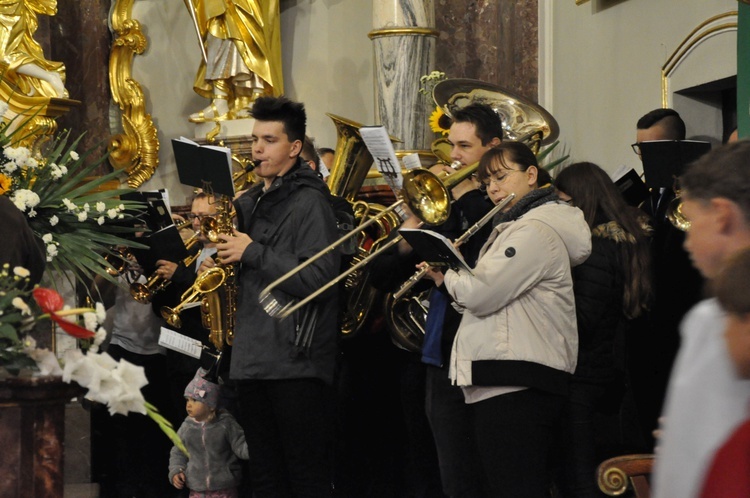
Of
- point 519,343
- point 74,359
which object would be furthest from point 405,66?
point 74,359

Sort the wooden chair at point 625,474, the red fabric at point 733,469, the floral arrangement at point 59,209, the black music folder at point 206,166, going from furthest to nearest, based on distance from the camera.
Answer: the floral arrangement at point 59,209, the black music folder at point 206,166, the wooden chair at point 625,474, the red fabric at point 733,469

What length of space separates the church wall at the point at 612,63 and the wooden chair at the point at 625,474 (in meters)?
3.47

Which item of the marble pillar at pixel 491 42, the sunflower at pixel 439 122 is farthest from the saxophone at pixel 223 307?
the marble pillar at pixel 491 42

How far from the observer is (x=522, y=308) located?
4.16m

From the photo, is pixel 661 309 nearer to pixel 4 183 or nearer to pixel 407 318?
pixel 407 318

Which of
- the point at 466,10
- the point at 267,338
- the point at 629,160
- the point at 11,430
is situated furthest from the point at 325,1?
the point at 11,430

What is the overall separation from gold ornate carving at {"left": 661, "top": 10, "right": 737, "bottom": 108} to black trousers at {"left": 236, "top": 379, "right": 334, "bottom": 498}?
2.88 m

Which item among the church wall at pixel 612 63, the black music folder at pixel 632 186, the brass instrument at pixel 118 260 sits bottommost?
the brass instrument at pixel 118 260

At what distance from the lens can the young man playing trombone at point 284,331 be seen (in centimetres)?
472

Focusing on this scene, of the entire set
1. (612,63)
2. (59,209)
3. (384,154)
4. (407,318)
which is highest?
(612,63)

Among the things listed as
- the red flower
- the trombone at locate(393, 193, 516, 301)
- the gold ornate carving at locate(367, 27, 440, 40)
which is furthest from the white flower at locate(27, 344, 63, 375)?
the gold ornate carving at locate(367, 27, 440, 40)

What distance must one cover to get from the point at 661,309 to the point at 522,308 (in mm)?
1315

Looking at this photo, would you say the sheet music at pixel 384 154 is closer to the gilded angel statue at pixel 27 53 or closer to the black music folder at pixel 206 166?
the black music folder at pixel 206 166

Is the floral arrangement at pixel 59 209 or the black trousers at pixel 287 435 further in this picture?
the floral arrangement at pixel 59 209
